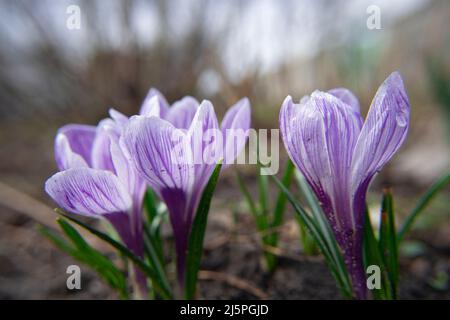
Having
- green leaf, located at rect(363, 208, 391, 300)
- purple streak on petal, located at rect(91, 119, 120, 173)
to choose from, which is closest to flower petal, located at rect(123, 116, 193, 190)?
purple streak on petal, located at rect(91, 119, 120, 173)

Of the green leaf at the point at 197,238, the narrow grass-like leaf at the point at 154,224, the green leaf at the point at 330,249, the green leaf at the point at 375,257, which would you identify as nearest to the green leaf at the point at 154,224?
the narrow grass-like leaf at the point at 154,224

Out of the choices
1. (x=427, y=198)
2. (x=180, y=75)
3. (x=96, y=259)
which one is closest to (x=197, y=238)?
(x=96, y=259)

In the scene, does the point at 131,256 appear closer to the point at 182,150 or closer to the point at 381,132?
the point at 182,150

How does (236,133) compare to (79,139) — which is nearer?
(236,133)

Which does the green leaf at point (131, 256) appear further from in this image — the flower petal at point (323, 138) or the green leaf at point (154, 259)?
the flower petal at point (323, 138)

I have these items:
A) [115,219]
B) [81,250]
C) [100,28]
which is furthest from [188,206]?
[100,28]

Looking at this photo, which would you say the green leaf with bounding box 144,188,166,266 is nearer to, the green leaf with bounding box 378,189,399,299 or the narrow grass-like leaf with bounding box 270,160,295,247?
the narrow grass-like leaf with bounding box 270,160,295,247
